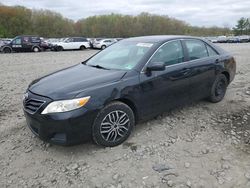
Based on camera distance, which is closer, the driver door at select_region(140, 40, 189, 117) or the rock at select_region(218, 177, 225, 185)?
the rock at select_region(218, 177, 225, 185)

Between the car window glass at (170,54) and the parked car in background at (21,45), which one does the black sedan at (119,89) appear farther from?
the parked car in background at (21,45)

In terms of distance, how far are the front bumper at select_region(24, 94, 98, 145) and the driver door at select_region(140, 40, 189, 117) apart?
3.23 feet

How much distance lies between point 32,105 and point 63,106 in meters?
0.54

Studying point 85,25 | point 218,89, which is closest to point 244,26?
point 85,25

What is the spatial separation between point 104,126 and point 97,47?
27063mm

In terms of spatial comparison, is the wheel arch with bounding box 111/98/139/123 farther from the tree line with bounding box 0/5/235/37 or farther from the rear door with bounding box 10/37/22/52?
the tree line with bounding box 0/5/235/37

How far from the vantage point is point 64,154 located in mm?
3801

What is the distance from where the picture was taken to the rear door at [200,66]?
493 cm

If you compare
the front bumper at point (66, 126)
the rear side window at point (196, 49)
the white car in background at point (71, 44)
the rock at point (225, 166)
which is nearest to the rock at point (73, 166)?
the front bumper at point (66, 126)

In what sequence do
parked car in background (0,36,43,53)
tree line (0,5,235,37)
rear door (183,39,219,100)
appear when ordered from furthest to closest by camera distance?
1. tree line (0,5,235,37)
2. parked car in background (0,36,43,53)
3. rear door (183,39,219,100)

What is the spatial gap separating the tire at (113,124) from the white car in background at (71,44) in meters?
24.8

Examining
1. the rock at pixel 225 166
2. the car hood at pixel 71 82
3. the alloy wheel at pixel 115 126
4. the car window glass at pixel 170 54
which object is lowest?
the rock at pixel 225 166

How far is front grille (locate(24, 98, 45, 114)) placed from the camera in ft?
11.7

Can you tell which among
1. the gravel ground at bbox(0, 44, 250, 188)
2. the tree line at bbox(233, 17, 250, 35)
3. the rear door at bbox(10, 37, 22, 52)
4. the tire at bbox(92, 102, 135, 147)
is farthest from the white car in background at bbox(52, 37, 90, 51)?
the tree line at bbox(233, 17, 250, 35)
